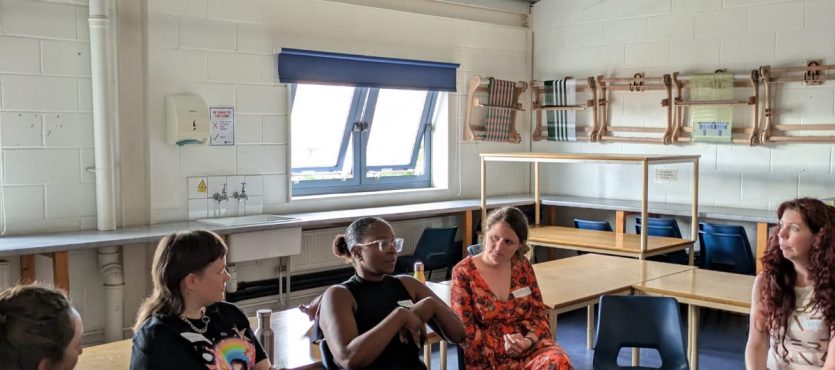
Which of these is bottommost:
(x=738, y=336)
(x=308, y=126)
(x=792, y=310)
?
(x=738, y=336)

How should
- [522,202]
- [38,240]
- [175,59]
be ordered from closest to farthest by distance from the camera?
[38,240], [175,59], [522,202]

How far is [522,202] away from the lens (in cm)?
676

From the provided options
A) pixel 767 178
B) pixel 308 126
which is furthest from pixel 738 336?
pixel 308 126

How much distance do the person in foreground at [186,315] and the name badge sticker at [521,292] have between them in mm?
1314

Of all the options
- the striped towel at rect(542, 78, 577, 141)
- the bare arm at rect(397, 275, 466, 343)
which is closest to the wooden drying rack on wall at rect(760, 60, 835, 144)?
the striped towel at rect(542, 78, 577, 141)

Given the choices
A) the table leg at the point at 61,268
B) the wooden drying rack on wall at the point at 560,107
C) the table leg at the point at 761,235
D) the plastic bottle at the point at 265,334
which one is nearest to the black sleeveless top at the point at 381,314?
the plastic bottle at the point at 265,334

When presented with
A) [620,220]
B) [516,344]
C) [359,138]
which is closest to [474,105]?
[359,138]

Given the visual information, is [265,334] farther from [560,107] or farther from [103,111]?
[560,107]

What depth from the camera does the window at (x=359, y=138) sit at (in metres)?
6.30

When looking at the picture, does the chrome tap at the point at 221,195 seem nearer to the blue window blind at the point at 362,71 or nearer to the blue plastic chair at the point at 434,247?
the blue window blind at the point at 362,71

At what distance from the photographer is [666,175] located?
22.2 feet

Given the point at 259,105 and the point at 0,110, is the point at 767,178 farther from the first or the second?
the point at 0,110

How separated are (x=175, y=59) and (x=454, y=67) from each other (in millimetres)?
2516

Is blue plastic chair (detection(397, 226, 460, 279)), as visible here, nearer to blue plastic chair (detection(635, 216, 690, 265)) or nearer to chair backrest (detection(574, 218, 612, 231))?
chair backrest (detection(574, 218, 612, 231))
